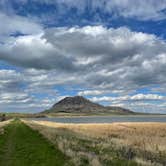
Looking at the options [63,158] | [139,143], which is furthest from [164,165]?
[139,143]

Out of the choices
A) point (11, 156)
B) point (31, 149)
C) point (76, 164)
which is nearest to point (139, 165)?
point (76, 164)

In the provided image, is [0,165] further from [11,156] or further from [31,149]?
[31,149]

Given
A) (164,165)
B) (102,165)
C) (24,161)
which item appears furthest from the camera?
(164,165)

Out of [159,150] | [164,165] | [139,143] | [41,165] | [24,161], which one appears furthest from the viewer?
[139,143]

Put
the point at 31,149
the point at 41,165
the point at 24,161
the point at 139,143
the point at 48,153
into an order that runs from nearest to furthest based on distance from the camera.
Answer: the point at 41,165, the point at 24,161, the point at 48,153, the point at 31,149, the point at 139,143

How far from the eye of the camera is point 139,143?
3234 cm

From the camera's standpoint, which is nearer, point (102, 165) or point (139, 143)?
point (102, 165)

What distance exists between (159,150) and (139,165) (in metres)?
11.0

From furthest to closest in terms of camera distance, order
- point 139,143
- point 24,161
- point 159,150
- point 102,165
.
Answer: point 139,143 < point 159,150 < point 24,161 < point 102,165

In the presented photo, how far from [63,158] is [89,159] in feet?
6.04

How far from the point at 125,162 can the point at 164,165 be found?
292cm

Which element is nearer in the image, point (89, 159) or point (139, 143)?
point (89, 159)

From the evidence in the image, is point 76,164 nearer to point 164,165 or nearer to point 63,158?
point 63,158

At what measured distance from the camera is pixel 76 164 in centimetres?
1488
